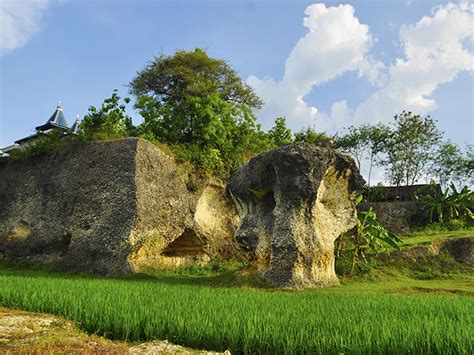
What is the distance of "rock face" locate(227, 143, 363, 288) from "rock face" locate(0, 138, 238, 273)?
3.96 metres

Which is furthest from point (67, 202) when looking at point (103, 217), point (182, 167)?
point (182, 167)

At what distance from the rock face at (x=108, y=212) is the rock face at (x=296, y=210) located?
3960mm

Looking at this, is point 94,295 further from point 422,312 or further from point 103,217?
point 103,217

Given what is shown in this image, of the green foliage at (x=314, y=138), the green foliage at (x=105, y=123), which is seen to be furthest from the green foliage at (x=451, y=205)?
the green foliage at (x=105, y=123)

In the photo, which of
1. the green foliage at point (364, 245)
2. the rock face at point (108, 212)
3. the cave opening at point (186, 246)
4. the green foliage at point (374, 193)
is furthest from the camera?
the green foliage at point (374, 193)

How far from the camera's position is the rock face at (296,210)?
39.2 ft

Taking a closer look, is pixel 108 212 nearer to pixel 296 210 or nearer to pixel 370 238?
pixel 296 210

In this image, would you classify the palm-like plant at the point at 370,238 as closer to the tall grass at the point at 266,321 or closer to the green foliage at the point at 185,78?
the tall grass at the point at 266,321

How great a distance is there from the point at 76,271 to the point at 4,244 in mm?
5162

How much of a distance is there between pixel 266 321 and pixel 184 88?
19.6m

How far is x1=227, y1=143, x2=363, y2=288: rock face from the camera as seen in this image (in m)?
11.9

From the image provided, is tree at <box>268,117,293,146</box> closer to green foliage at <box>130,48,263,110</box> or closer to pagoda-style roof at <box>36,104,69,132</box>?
green foliage at <box>130,48,263,110</box>

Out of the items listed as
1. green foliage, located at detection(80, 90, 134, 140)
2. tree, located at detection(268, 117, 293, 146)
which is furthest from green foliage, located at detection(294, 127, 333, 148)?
green foliage, located at detection(80, 90, 134, 140)

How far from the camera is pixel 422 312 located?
626 cm
